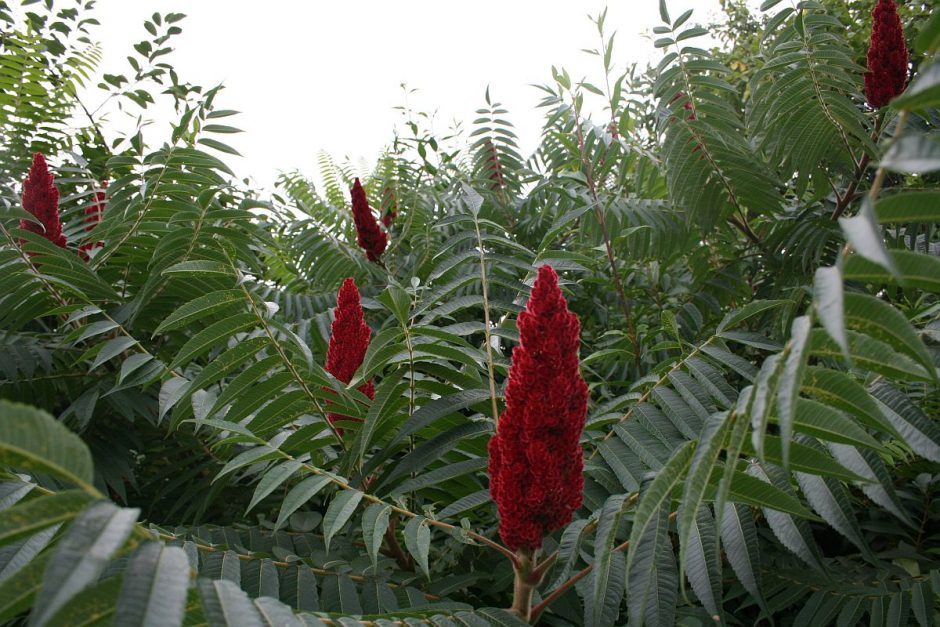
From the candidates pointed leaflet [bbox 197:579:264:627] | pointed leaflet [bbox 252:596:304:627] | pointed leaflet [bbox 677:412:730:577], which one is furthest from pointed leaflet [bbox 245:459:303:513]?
pointed leaflet [bbox 677:412:730:577]

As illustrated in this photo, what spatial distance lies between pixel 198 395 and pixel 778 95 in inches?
100

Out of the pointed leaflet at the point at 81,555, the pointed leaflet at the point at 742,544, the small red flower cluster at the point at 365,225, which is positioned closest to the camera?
the pointed leaflet at the point at 81,555

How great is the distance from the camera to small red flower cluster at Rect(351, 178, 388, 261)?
454cm

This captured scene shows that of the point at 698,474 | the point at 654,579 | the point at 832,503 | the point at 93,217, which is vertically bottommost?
the point at 654,579

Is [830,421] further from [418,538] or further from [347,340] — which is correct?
[347,340]

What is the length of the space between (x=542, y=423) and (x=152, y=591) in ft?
3.13

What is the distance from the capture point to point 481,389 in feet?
6.74

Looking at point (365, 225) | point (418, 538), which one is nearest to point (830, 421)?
point (418, 538)

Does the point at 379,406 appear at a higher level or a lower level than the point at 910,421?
lower

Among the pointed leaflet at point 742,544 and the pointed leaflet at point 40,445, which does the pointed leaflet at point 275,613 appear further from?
the pointed leaflet at point 742,544

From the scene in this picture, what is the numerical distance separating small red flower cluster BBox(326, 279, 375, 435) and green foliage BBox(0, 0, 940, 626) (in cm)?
15

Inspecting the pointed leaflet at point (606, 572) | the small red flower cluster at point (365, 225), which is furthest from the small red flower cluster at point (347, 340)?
the small red flower cluster at point (365, 225)

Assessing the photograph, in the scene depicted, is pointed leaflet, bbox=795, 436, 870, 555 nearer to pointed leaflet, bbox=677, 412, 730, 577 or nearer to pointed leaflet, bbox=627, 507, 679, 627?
pointed leaflet, bbox=627, 507, 679, 627

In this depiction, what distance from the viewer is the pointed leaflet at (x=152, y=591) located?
0.83 metres
